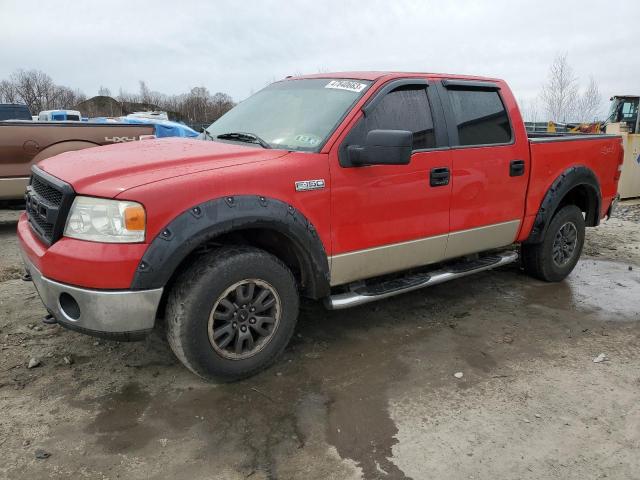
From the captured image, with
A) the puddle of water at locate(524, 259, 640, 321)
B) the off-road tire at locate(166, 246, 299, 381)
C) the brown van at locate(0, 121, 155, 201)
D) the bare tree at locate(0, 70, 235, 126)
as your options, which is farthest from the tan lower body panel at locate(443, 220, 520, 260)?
the bare tree at locate(0, 70, 235, 126)

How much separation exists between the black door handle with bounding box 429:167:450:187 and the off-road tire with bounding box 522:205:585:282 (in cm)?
167

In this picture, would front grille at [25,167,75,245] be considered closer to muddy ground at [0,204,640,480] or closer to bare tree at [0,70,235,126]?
muddy ground at [0,204,640,480]

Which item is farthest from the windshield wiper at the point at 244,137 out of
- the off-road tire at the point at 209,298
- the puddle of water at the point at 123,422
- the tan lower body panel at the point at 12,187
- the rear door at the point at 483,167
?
the tan lower body panel at the point at 12,187

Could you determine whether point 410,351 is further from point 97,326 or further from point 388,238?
point 97,326

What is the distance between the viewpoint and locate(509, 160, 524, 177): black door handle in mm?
4305

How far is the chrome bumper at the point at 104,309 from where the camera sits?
2.64m

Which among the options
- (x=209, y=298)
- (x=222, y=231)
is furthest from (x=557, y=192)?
(x=209, y=298)

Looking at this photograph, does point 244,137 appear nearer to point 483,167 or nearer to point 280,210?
point 280,210

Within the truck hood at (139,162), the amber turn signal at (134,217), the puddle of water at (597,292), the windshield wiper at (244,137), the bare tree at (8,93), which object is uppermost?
the bare tree at (8,93)

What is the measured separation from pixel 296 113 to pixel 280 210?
3.14 ft

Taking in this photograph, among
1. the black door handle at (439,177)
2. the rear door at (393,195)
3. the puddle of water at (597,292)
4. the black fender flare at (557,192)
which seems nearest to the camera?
the rear door at (393,195)

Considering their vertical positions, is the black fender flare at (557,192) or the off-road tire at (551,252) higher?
the black fender flare at (557,192)

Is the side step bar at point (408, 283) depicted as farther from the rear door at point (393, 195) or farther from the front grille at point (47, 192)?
the front grille at point (47, 192)

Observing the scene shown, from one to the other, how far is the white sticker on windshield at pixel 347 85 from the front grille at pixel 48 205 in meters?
1.93
